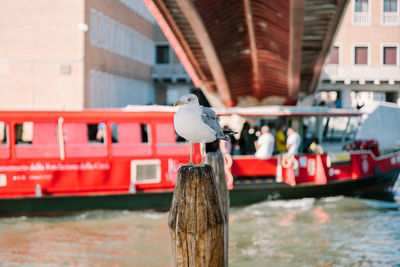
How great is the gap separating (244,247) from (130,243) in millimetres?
2143

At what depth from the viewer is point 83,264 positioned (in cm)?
1019

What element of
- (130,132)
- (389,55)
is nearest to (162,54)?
(389,55)

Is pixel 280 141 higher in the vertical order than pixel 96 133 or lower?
lower

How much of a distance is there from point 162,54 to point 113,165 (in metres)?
23.8

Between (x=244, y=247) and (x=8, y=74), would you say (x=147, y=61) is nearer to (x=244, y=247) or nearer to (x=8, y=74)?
(x=8, y=74)

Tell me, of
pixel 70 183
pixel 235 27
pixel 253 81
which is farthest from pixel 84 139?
pixel 253 81

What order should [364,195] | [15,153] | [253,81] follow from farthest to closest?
1. [253,81]
2. [364,195]
3. [15,153]

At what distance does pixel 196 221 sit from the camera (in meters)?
3.86

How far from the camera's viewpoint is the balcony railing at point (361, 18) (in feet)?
122

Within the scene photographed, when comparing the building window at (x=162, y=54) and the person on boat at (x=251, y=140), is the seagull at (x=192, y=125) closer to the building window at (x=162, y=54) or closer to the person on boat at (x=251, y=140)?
the person on boat at (x=251, y=140)

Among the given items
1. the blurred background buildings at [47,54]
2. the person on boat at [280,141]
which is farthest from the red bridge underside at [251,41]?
the blurred background buildings at [47,54]

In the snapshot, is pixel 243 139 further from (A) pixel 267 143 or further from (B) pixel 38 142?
(B) pixel 38 142

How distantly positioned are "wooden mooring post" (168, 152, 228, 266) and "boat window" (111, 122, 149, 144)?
10342 mm

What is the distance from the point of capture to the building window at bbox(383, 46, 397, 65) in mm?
37250
